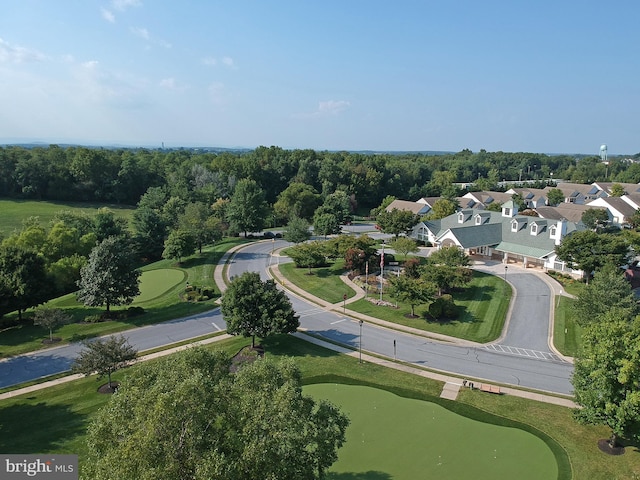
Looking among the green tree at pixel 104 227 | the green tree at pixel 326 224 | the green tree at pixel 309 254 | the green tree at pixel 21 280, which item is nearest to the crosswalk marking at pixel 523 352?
the green tree at pixel 309 254

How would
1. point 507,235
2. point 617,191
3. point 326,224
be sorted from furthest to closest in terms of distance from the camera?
point 617,191 < point 326,224 < point 507,235

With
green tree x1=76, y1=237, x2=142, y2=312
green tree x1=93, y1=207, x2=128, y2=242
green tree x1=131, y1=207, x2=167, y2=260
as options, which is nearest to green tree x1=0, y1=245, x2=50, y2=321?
green tree x1=76, y1=237, x2=142, y2=312

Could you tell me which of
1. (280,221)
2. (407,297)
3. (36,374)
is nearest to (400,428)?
(407,297)

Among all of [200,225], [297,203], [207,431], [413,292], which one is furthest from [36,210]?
[207,431]

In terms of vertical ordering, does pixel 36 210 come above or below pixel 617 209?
below

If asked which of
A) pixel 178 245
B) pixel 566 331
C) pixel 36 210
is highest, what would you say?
pixel 178 245

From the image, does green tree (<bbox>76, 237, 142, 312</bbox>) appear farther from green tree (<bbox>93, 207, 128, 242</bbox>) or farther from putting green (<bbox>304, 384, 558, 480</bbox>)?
green tree (<bbox>93, 207, 128, 242</bbox>)

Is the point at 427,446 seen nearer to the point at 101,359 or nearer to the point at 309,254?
the point at 101,359

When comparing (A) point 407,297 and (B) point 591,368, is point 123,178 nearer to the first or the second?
(A) point 407,297

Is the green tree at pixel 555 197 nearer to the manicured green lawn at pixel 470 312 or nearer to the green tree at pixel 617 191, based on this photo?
the green tree at pixel 617 191
